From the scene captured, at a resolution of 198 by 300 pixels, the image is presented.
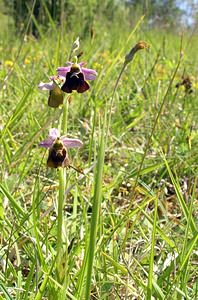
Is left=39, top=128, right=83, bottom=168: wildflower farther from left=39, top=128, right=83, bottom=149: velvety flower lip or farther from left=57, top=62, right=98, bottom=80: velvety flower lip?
left=57, top=62, right=98, bottom=80: velvety flower lip

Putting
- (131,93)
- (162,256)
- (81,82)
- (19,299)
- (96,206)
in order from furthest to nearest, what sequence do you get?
(131,93), (162,256), (81,82), (19,299), (96,206)

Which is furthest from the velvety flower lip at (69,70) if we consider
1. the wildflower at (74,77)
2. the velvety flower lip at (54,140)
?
the velvety flower lip at (54,140)

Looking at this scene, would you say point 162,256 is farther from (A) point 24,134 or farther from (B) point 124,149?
(A) point 24,134

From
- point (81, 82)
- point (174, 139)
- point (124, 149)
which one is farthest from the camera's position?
point (174, 139)

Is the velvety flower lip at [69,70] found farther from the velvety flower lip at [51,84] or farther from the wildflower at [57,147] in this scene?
the wildflower at [57,147]

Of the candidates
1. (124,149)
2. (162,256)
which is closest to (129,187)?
(124,149)

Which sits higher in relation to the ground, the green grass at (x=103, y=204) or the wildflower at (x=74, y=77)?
the wildflower at (x=74, y=77)
